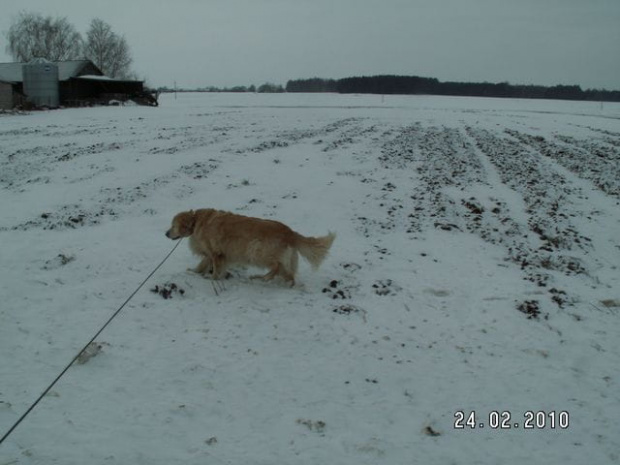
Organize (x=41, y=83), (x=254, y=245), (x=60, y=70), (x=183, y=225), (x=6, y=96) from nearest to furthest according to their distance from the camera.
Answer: (x=254, y=245), (x=183, y=225), (x=6, y=96), (x=41, y=83), (x=60, y=70)

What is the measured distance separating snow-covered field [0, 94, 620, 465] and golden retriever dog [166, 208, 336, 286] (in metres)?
0.29

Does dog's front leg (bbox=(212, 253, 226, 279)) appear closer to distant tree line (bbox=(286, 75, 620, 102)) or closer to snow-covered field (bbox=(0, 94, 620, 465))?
snow-covered field (bbox=(0, 94, 620, 465))

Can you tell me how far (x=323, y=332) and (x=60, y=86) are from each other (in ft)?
163

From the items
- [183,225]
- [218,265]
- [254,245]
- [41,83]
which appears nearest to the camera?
[254,245]

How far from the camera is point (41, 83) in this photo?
4109 cm

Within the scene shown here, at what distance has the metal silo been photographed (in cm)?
4078

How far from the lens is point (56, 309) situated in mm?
4934

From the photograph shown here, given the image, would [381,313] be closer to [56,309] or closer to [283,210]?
[56,309]

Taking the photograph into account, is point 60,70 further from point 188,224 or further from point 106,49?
point 188,224

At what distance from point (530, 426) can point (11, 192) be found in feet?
34.2

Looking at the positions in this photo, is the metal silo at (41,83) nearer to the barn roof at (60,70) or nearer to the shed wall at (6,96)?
the barn roof at (60,70)

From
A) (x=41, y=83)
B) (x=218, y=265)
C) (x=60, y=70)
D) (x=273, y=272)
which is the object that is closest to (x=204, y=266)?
(x=218, y=265)

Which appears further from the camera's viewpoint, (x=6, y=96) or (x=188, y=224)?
(x=6, y=96)

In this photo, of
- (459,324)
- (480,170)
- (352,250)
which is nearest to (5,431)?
(459,324)
